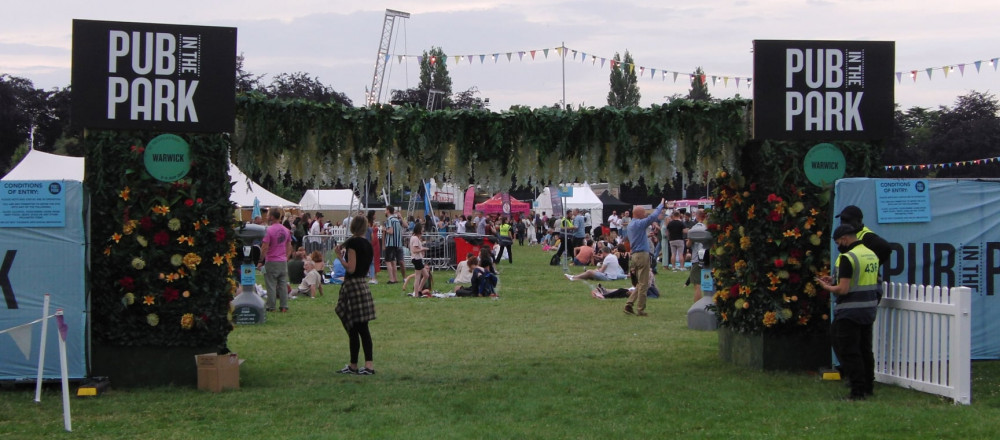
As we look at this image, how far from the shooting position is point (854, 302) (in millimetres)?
8133

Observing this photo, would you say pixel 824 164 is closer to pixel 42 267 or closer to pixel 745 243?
pixel 745 243

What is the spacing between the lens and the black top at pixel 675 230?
25672mm

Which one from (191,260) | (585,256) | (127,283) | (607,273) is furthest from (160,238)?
(585,256)

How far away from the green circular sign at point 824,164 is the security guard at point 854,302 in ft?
4.87

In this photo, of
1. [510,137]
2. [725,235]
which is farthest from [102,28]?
[725,235]

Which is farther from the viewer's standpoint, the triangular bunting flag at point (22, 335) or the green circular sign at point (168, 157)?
the green circular sign at point (168, 157)

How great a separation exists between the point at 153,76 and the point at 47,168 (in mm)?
18734

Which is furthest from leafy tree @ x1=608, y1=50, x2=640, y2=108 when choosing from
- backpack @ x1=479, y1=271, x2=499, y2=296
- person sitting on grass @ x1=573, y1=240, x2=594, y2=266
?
backpack @ x1=479, y1=271, x2=499, y2=296

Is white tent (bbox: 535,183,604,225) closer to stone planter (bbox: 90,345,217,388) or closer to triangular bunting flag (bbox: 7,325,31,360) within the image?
stone planter (bbox: 90,345,217,388)

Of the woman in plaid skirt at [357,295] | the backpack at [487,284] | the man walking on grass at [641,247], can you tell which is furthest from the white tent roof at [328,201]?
the woman in plaid skirt at [357,295]

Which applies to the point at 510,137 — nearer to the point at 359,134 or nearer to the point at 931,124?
the point at 359,134

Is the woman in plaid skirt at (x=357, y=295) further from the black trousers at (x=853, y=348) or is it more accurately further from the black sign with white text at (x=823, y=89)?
the black trousers at (x=853, y=348)

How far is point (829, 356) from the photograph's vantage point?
31.8 feet

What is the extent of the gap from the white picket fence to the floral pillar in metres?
6.36
